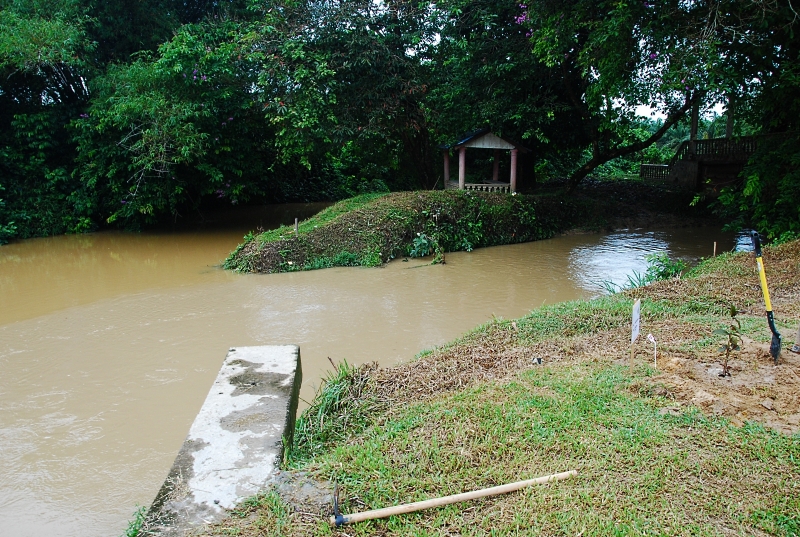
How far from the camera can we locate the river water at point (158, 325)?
13.6 feet

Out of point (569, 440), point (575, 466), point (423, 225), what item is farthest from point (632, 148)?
point (575, 466)

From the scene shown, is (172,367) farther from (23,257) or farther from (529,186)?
(529,186)

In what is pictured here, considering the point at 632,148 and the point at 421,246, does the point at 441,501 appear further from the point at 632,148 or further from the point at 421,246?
the point at 632,148

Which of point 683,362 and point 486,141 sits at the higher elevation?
point 486,141

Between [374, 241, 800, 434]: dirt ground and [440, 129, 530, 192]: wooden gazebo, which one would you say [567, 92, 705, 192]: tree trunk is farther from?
[374, 241, 800, 434]: dirt ground

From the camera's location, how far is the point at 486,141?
42.3 ft

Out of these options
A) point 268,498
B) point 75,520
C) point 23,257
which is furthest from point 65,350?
point 23,257

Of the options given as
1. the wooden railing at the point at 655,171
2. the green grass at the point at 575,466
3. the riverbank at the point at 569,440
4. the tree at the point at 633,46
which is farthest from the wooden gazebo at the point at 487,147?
the green grass at the point at 575,466

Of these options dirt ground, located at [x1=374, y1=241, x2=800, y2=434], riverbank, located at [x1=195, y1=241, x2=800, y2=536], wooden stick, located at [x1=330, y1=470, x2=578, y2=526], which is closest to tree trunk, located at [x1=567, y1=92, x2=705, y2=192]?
dirt ground, located at [x1=374, y1=241, x2=800, y2=434]

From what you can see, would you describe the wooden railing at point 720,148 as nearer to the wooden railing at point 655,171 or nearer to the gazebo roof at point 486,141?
the wooden railing at point 655,171

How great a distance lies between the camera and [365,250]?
35.2ft

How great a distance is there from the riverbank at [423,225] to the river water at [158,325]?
0.42 metres

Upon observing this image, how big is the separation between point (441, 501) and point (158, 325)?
18.7ft

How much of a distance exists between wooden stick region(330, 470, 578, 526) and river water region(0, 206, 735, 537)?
1.82 metres
